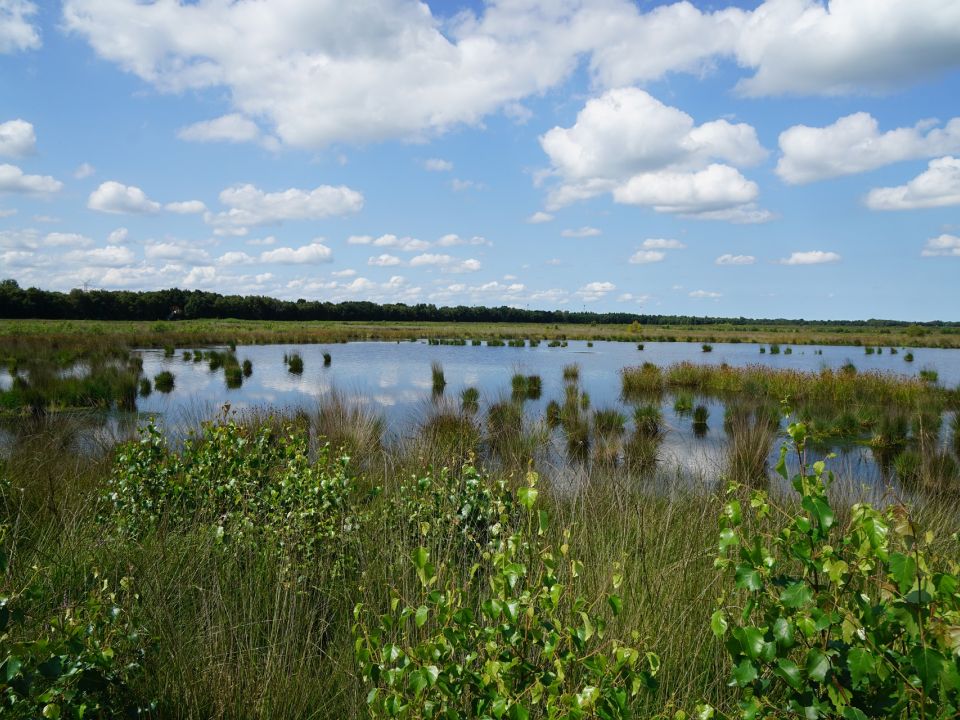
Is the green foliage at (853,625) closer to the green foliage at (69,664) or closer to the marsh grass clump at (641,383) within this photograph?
the green foliage at (69,664)

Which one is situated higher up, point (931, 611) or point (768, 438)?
point (931, 611)

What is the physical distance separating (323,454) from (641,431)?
9192 millimetres

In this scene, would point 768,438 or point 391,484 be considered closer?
point 391,484

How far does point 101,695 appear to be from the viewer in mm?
2441

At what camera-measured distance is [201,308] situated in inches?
3248

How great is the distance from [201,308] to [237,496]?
281 feet

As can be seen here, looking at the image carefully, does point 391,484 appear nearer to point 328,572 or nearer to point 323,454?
point 323,454

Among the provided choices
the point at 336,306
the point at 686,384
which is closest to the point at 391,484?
the point at 686,384

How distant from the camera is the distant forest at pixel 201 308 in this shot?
65125 millimetres

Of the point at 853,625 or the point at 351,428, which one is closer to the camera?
the point at 853,625

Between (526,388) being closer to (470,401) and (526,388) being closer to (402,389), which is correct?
(402,389)

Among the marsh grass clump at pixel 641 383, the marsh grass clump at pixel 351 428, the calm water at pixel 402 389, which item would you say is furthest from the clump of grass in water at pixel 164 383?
the marsh grass clump at pixel 641 383

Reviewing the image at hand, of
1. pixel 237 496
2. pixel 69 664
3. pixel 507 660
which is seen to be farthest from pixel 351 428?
pixel 507 660

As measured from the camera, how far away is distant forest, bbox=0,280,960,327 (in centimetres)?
6512
